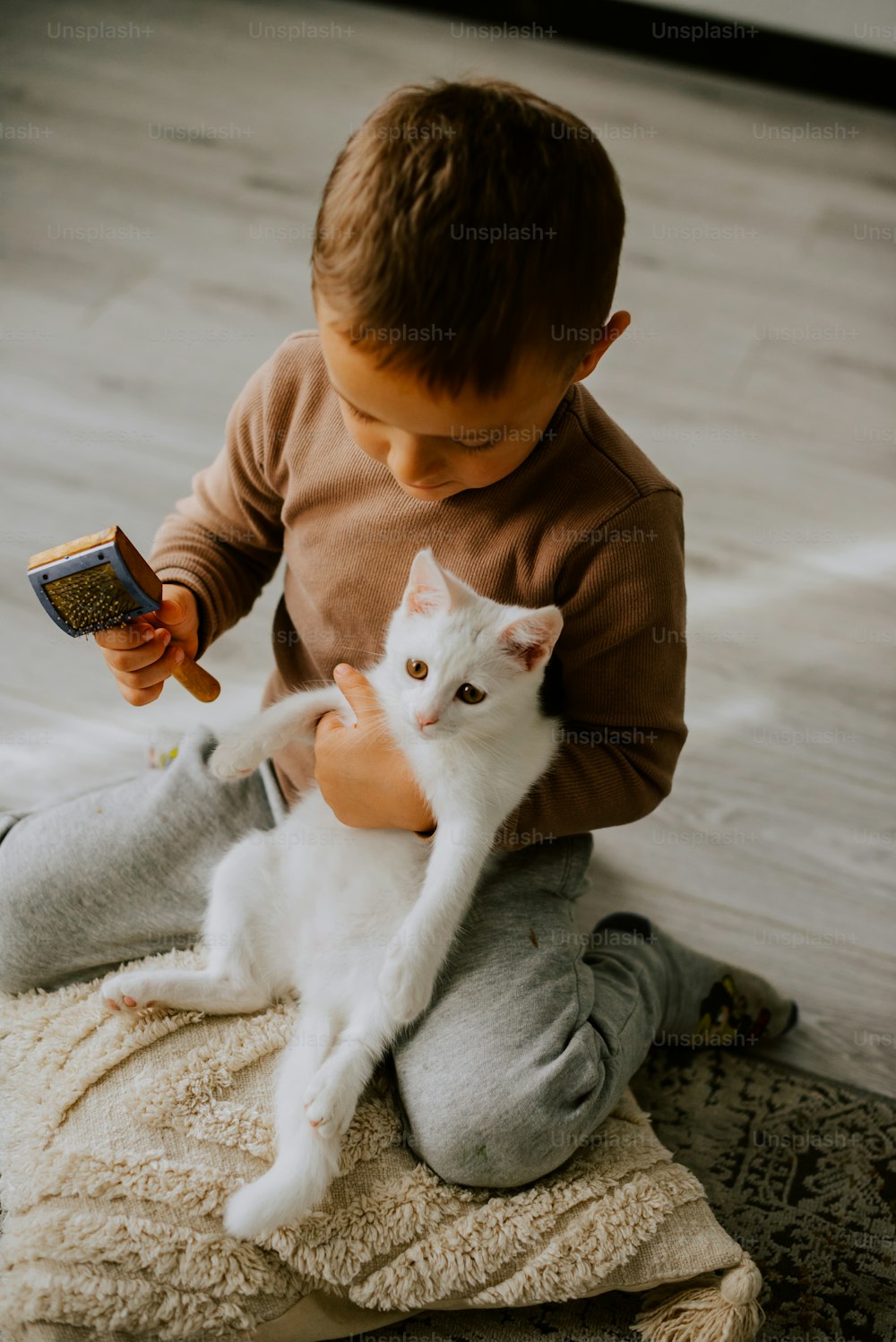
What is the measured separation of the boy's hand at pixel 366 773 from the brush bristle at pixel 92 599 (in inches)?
9.5

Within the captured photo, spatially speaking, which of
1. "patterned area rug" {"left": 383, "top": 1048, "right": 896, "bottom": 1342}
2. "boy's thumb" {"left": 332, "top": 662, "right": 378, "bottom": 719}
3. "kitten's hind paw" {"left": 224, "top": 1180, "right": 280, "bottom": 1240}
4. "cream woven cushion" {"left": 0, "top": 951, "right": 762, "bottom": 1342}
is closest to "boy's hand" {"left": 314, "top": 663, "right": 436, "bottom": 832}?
"boy's thumb" {"left": 332, "top": 662, "right": 378, "bottom": 719}

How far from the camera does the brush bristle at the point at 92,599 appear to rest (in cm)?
86

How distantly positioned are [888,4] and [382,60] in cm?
135

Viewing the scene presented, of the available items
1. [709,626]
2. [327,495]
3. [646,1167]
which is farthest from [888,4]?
[646,1167]

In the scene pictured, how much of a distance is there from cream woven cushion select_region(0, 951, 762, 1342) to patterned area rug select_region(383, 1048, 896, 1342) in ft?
0.34

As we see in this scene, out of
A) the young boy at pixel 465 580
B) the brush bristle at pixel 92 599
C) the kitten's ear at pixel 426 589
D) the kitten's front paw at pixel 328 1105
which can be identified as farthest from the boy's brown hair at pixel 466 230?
the kitten's front paw at pixel 328 1105

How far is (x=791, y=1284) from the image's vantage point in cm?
108

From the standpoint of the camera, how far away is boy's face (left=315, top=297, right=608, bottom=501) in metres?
0.76

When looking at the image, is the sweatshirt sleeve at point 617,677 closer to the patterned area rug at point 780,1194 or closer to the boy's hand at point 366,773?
the boy's hand at point 366,773

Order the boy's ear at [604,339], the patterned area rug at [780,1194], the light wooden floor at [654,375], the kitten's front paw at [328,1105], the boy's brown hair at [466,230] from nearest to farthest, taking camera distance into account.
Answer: the boy's brown hair at [466,230] < the boy's ear at [604,339] < the kitten's front paw at [328,1105] < the patterned area rug at [780,1194] < the light wooden floor at [654,375]

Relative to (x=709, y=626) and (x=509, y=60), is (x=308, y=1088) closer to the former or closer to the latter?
(x=709, y=626)

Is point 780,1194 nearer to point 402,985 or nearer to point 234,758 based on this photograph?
point 402,985

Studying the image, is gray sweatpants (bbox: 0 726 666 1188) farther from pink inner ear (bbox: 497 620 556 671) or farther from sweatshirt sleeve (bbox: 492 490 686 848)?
pink inner ear (bbox: 497 620 556 671)

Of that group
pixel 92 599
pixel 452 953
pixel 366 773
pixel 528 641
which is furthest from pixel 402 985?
pixel 92 599
